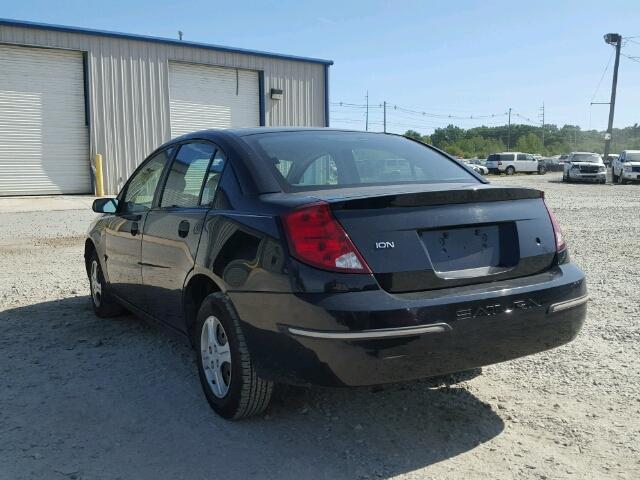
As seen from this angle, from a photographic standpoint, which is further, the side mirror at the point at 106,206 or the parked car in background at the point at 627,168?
the parked car in background at the point at 627,168

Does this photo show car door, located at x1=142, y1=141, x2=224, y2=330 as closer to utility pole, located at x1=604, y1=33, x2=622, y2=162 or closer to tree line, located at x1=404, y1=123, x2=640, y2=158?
utility pole, located at x1=604, y1=33, x2=622, y2=162

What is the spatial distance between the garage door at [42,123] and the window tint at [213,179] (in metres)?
19.1

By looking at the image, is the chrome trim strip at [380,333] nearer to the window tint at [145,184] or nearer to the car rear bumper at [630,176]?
the window tint at [145,184]

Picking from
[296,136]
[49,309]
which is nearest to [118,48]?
[49,309]

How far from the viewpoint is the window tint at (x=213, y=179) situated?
142 inches

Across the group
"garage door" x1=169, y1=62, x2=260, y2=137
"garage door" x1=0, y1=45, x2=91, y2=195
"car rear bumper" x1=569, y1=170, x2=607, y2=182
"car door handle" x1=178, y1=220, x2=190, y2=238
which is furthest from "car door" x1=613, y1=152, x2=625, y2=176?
"car door handle" x1=178, y1=220, x2=190, y2=238

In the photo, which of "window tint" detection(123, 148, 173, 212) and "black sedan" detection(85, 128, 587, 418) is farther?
"window tint" detection(123, 148, 173, 212)

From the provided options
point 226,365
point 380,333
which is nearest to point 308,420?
point 226,365

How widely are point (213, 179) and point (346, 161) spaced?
0.80 metres

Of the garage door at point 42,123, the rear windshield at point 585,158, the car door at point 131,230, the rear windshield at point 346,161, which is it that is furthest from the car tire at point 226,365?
the rear windshield at point 585,158

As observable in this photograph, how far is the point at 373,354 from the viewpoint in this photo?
107 inches

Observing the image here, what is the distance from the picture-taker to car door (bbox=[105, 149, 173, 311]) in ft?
14.6

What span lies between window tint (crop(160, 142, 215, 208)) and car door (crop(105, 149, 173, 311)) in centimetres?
21

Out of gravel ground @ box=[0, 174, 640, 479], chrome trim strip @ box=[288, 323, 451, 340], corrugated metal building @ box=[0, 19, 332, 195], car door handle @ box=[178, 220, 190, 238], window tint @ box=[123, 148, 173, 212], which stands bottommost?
gravel ground @ box=[0, 174, 640, 479]
